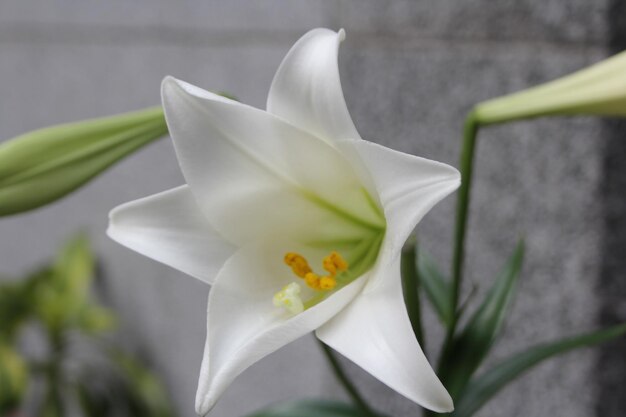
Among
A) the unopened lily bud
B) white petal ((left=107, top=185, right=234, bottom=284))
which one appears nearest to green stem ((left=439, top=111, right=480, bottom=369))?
the unopened lily bud

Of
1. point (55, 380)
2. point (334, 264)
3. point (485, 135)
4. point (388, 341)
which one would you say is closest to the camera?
point (388, 341)

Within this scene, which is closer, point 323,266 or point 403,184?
point 403,184

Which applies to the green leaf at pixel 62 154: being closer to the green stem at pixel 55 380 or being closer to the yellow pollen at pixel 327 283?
the yellow pollen at pixel 327 283

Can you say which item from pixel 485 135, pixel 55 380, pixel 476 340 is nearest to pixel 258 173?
pixel 476 340

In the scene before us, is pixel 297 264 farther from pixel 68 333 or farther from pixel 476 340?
pixel 68 333

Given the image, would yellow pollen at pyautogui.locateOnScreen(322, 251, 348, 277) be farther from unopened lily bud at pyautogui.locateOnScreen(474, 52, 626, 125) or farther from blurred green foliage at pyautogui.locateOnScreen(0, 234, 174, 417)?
blurred green foliage at pyautogui.locateOnScreen(0, 234, 174, 417)

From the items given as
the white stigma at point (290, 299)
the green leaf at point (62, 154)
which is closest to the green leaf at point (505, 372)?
the white stigma at point (290, 299)
